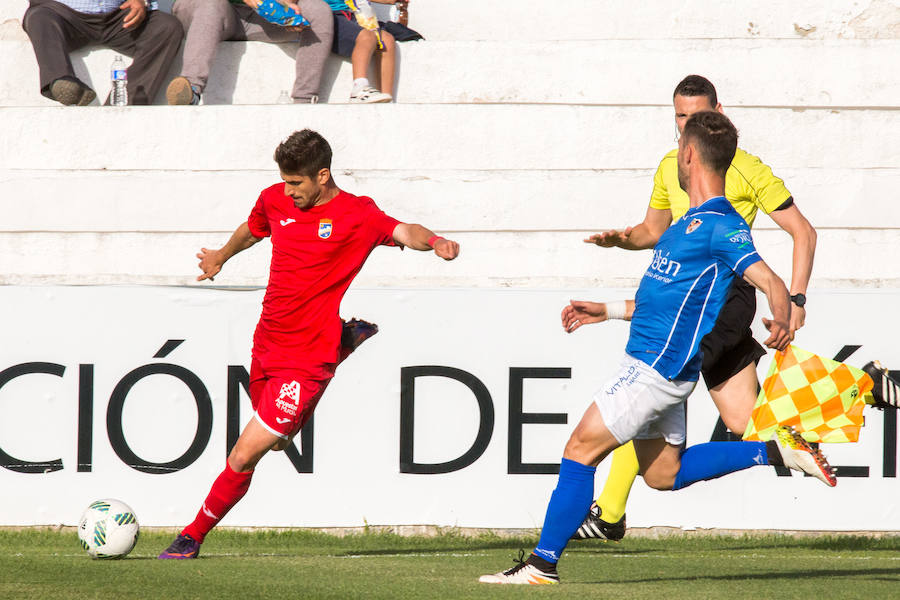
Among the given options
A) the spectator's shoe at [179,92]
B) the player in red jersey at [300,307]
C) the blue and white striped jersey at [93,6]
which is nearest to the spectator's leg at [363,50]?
the spectator's shoe at [179,92]

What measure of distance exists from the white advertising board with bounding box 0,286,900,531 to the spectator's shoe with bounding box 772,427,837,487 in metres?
2.07

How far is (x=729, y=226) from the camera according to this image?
444 centimetres

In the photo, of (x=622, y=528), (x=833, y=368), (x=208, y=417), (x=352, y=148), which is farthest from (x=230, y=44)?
(x=833, y=368)

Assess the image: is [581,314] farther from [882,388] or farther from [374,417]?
[374,417]

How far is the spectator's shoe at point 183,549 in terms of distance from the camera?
5.68 metres

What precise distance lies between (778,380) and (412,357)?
2.71 metres

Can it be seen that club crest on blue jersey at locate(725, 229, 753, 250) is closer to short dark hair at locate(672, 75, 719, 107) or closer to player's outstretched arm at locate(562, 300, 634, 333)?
player's outstretched arm at locate(562, 300, 634, 333)

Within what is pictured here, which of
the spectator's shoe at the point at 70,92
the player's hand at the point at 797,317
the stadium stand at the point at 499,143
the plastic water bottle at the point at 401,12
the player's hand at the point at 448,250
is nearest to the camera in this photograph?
the player's hand at the point at 797,317

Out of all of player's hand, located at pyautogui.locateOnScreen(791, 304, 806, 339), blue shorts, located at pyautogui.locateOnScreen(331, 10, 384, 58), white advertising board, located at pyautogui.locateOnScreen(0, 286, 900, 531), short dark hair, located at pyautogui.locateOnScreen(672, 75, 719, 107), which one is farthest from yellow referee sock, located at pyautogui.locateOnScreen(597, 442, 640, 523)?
blue shorts, located at pyautogui.locateOnScreen(331, 10, 384, 58)

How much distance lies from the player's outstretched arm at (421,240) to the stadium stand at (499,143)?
1722mm

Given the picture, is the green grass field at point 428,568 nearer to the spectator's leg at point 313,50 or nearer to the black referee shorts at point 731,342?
the black referee shorts at point 731,342

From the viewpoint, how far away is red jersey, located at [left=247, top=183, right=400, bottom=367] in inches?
222

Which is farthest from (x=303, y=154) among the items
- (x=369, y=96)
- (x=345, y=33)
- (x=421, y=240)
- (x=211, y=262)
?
(x=345, y=33)

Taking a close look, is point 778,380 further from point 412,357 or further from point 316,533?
point 316,533
